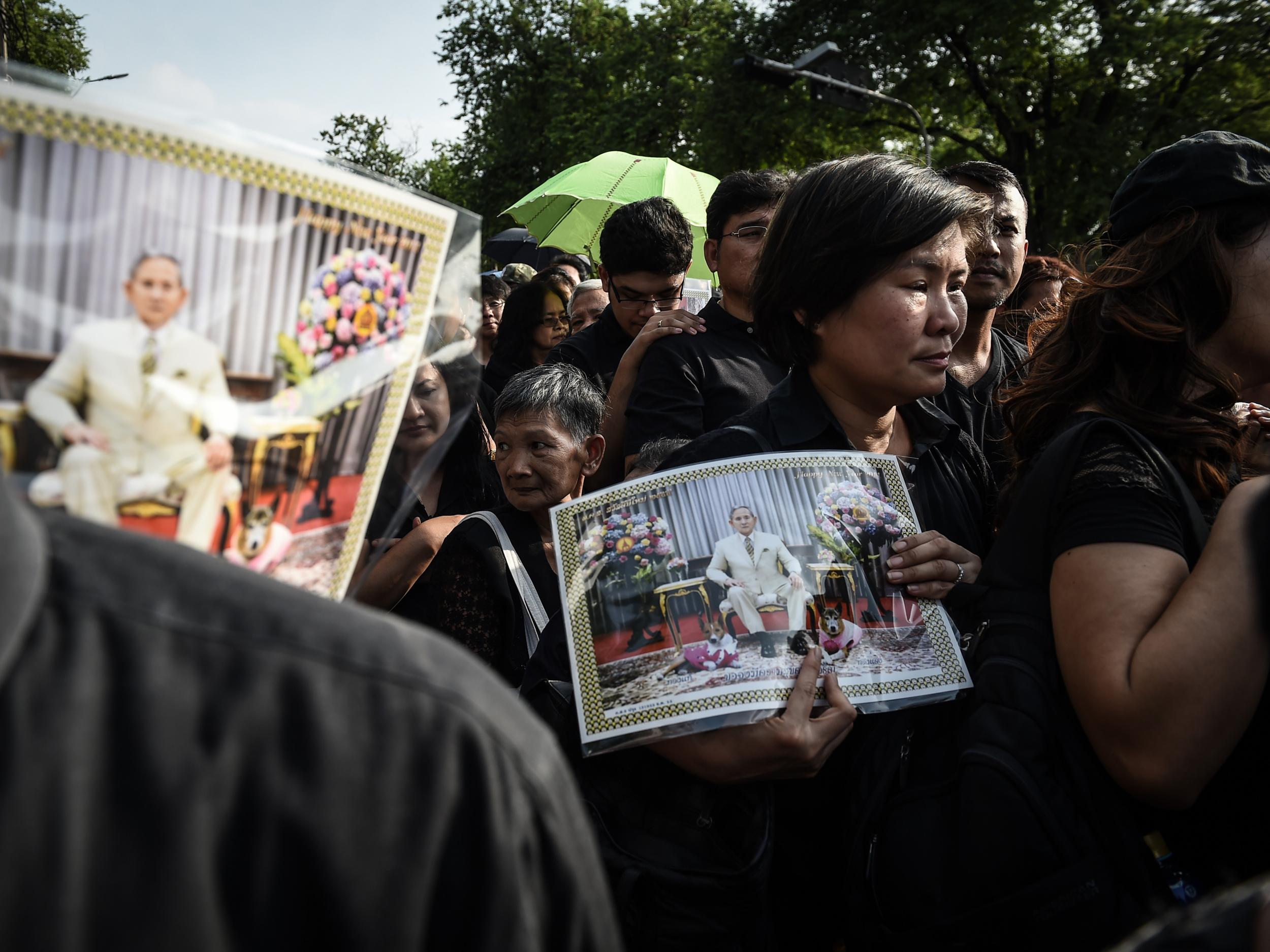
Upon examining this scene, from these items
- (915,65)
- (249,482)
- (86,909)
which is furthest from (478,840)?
(915,65)

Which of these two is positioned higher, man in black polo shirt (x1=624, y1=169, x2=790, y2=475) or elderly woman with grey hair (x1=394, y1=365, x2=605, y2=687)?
man in black polo shirt (x1=624, y1=169, x2=790, y2=475)

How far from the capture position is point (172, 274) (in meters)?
0.75

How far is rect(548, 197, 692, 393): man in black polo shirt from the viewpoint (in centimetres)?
395

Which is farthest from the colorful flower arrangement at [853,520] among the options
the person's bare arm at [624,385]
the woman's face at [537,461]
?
the person's bare arm at [624,385]

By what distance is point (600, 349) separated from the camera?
165 inches

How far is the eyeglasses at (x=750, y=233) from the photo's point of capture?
11.6 feet

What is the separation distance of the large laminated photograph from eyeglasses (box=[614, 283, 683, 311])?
3.15m

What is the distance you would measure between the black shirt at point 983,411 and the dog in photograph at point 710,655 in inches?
43.2

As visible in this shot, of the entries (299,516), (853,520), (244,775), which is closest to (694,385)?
(853,520)

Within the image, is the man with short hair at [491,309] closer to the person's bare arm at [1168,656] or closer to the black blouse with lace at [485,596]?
the black blouse with lace at [485,596]

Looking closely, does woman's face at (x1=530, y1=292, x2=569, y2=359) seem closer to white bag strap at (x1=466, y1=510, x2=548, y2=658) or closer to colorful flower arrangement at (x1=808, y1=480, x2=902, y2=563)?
white bag strap at (x1=466, y1=510, x2=548, y2=658)

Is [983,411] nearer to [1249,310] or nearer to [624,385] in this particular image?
[1249,310]

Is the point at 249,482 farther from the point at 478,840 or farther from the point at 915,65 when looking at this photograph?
the point at 915,65

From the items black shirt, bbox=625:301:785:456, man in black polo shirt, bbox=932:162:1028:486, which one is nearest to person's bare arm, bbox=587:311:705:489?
black shirt, bbox=625:301:785:456
